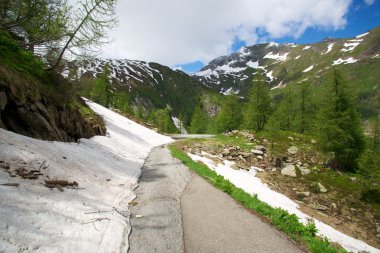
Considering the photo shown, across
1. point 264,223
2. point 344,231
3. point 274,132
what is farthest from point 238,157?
point 264,223

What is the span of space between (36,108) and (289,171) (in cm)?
2548

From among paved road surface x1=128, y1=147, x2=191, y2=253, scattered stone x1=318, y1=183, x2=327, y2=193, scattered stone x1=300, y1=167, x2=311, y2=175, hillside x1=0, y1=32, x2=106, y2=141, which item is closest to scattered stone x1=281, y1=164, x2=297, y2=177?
scattered stone x1=300, y1=167, x2=311, y2=175

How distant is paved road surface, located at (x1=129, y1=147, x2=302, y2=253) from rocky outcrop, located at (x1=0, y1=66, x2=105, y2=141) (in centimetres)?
637

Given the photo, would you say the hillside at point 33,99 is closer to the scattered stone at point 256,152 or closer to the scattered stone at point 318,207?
the scattered stone at point 318,207

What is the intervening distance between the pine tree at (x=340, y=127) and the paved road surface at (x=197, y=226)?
26.8 m

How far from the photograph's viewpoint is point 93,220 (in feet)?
23.2

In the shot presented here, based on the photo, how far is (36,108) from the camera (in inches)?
546

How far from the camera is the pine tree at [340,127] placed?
32.2 m

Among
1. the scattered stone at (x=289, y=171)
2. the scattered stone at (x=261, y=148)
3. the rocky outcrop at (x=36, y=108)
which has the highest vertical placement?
the rocky outcrop at (x=36, y=108)

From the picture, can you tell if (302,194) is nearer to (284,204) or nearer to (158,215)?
(284,204)

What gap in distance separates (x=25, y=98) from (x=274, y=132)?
101 feet

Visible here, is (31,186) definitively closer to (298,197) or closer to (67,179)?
(67,179)

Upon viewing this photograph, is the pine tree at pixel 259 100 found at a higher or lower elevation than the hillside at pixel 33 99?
higher

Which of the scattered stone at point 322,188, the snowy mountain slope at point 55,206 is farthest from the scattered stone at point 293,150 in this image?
the snowy mountain slope at point 55,206
